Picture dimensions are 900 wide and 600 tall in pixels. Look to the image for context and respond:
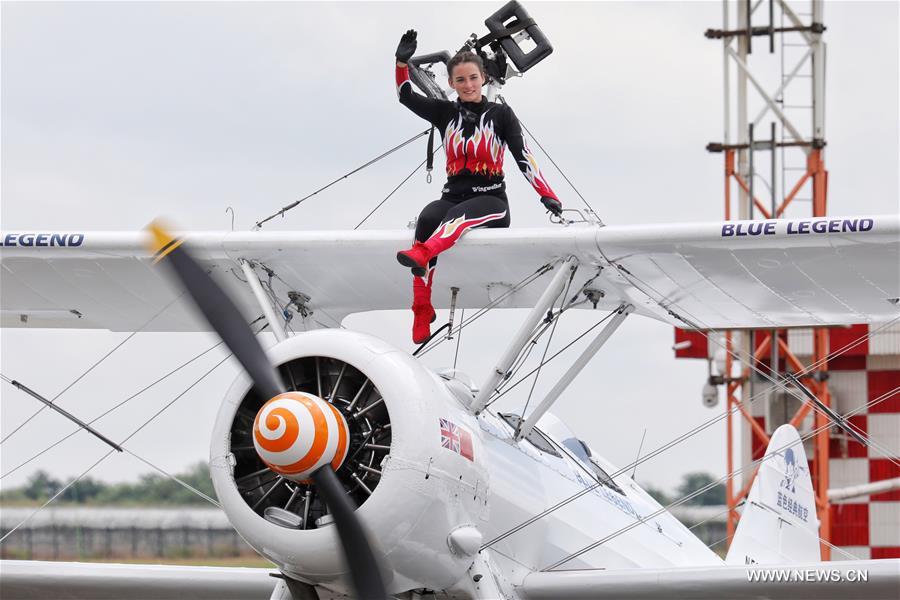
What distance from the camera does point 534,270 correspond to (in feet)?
29.9

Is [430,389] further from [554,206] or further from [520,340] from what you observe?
[554,206]

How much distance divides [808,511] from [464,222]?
6.21 metres

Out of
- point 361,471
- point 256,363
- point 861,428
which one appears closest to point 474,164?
point 256,363

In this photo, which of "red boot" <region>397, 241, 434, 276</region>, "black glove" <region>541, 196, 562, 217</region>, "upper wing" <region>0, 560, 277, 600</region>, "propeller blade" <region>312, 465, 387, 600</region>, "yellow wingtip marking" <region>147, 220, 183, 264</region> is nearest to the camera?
"propeller blade" <region>312, 465, 387, 600</region>

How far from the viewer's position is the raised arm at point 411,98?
8.60m

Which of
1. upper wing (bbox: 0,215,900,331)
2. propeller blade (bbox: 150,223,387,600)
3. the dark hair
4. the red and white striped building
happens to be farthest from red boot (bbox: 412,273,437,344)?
the red and white striped building

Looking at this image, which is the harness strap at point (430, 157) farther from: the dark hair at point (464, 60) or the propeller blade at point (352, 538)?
the propeller blade at point (352, 538)

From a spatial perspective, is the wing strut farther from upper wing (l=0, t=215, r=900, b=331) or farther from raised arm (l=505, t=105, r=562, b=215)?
raised arm (l=505, t=105, r=562, b=215)

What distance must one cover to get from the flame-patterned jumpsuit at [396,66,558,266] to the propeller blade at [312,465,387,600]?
1.94 metres

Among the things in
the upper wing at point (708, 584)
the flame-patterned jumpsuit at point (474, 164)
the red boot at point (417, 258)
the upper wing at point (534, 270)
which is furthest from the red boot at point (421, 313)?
the upper wing at point (708, 584)

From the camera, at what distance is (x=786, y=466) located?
12930mm

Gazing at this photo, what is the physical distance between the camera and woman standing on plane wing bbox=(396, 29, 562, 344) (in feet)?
27.9

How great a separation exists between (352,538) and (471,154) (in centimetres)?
252

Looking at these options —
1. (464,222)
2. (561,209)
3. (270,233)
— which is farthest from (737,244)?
(270,233)
